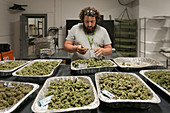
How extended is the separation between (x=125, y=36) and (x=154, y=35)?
911 millimetres

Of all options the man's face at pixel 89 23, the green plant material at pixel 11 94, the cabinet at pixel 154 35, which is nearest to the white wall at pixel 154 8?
the cabinet at pixel 154 35

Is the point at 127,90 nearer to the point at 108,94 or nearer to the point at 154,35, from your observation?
the point at 108,94

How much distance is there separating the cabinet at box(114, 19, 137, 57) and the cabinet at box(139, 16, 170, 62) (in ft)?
0.69

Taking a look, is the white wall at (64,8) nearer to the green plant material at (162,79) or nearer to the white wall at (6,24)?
the white wall at (6,24)

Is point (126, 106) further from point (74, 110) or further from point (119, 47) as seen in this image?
point (119, 47)

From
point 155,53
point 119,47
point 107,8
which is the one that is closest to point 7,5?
point 107,8

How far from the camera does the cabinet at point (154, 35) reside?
12.9 feet

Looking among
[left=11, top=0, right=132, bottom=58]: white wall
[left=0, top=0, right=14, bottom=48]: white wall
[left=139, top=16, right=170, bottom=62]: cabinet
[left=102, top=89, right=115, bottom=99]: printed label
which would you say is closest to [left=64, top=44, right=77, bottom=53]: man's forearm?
[left=102, top=89, right=115, bottom=99]: printed label

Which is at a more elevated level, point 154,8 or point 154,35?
point 154,8

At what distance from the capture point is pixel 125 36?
4672 millimetres

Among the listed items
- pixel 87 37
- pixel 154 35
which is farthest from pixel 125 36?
pixel 87 37

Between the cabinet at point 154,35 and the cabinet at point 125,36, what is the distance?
0.69ft

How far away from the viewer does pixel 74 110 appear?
833 millimetres

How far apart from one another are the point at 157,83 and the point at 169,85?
0.10 m
